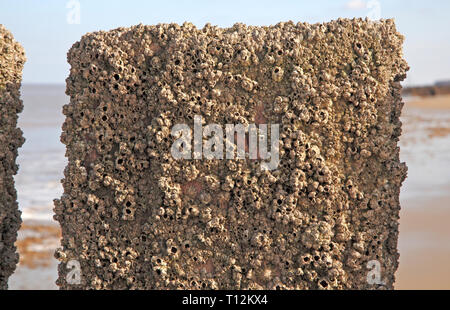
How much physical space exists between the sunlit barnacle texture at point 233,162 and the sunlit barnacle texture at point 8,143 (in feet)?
2.71

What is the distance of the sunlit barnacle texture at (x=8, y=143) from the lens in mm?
5418

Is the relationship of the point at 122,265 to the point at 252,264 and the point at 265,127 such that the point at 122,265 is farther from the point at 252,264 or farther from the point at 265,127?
the point at 265,127

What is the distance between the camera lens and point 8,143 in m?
5.44

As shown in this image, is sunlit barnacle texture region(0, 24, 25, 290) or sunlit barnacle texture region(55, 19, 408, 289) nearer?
sunlit barnacle texture region(55, 19, 408, 289)

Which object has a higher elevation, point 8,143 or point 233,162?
point 8,143

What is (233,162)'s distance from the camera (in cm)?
479

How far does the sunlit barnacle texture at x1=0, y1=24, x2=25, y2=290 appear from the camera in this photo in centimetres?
542

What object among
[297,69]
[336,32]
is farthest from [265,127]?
[336,32]

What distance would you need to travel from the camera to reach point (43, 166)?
58.5 feet

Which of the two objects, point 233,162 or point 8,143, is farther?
point 8,143

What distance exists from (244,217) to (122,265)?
120cm

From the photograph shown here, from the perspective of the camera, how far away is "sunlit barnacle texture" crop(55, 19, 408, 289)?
4.80m

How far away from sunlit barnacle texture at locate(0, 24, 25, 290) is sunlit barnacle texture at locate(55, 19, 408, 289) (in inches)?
32.5

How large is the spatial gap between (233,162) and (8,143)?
2.35 meters
